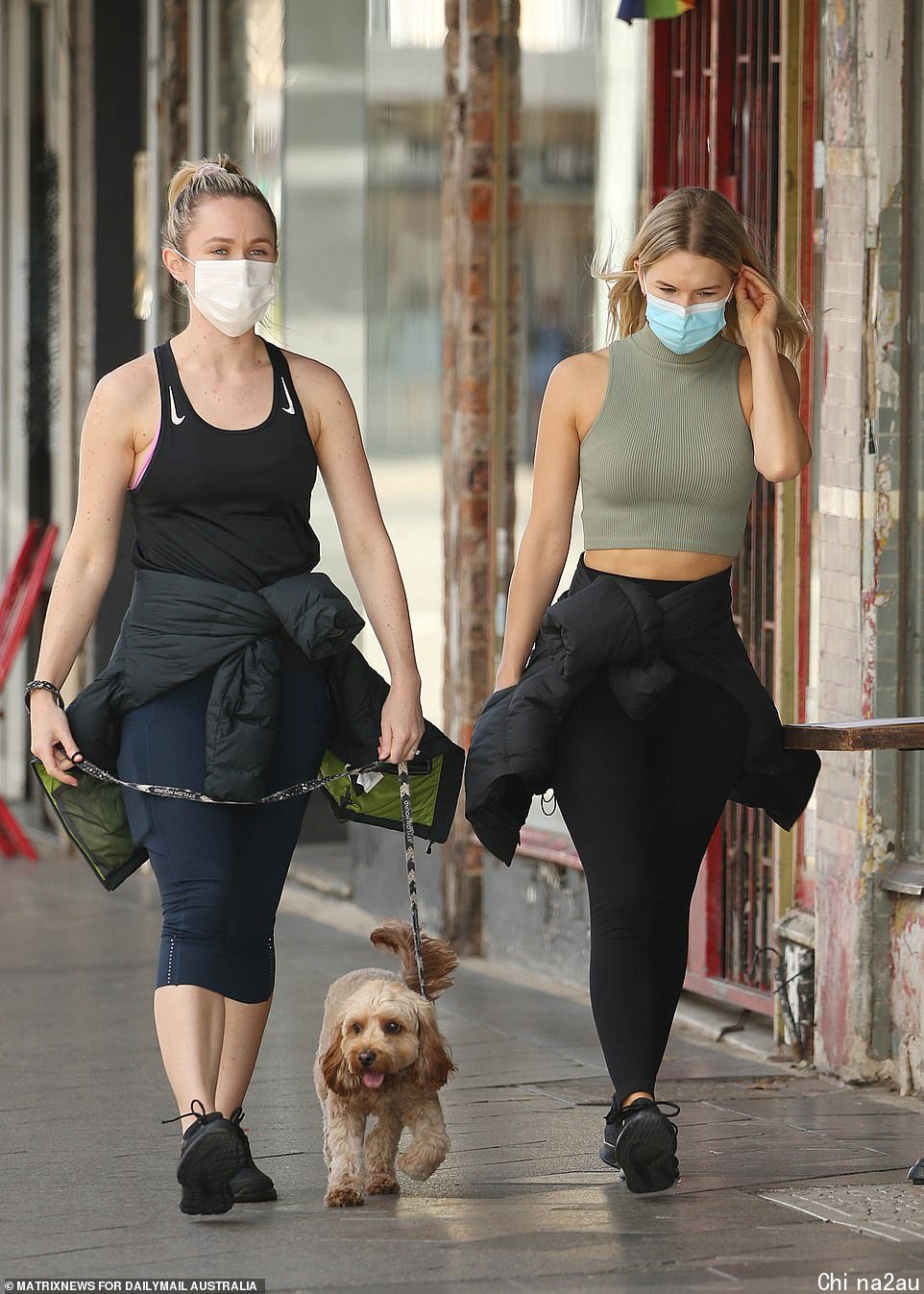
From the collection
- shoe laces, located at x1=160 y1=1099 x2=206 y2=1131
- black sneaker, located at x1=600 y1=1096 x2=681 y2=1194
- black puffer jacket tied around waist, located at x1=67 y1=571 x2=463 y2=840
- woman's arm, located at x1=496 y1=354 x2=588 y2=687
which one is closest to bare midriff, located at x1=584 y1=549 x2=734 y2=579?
woman's arm, located at x1=496 y1=354 x2=588 y2=687

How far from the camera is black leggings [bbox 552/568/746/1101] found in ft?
14.8

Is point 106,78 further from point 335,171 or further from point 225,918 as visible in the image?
point 225,918

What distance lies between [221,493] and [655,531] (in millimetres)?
879

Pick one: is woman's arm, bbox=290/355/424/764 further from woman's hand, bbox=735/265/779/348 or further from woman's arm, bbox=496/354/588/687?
woman's hand, bbox=735/265/779/348

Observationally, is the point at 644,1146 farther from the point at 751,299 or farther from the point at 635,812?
the point at 751,299

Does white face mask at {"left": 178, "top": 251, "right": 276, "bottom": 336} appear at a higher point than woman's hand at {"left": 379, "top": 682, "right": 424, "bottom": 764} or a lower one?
higher

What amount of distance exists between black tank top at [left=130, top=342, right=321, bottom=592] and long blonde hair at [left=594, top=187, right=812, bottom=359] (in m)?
0.76

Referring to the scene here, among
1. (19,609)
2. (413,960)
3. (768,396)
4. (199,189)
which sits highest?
(199,189)

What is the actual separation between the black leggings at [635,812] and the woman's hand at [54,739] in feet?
3.21

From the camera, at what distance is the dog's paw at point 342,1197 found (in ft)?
14.6

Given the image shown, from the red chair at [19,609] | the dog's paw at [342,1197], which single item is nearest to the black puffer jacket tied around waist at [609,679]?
the dog's paw at [342,1197]

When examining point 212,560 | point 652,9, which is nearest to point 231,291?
point 212,560

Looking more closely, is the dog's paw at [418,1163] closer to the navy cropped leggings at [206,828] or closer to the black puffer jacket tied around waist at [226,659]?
the navy cropped leggings at [206,828]

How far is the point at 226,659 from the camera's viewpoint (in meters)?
4.38
